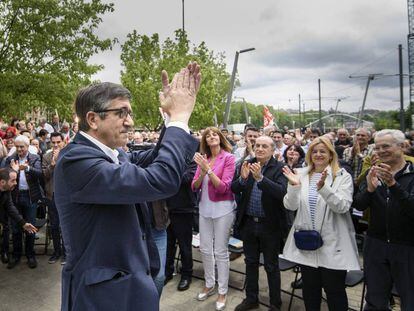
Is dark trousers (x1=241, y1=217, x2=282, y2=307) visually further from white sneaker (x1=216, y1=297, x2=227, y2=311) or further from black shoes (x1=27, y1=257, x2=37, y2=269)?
black shoes (x1=27, y1=257, x2=37, y2=269)

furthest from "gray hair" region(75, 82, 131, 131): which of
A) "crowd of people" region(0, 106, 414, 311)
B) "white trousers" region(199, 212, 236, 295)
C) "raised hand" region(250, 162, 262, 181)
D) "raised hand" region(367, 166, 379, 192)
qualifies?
"white trousers" region(199, 212, 236, 295)

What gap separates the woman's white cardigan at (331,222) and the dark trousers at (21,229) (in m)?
4.33

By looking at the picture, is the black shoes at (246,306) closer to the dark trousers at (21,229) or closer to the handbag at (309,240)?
the handbag at (309,240)

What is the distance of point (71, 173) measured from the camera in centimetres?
161

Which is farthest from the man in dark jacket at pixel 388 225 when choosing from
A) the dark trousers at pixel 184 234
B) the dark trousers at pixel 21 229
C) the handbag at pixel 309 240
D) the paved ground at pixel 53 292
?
the dark trousers at pixel 21 229

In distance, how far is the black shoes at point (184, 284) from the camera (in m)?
4.96

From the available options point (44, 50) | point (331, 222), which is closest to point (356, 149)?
point (331, 222)

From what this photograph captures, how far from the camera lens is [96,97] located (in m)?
1.72

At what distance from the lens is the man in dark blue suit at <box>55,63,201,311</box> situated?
1.58 m

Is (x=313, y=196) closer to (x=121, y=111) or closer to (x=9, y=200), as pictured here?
(x=121, y=111)

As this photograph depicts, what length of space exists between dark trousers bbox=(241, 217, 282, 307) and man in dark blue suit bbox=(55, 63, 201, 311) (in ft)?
8.30

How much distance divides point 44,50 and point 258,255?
934 cm

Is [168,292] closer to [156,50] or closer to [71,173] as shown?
[71,173]

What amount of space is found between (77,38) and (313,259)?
10.2 meters
